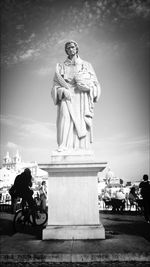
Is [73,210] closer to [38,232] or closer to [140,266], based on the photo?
[38,232]

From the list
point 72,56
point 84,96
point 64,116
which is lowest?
point 64,116

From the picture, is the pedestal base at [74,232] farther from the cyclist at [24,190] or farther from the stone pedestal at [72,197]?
the cyclist at [24,190]

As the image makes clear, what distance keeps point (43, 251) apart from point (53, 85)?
441 cm

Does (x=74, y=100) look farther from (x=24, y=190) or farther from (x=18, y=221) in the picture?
(x=18, y=221)

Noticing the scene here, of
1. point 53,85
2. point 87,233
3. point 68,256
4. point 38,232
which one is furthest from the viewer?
point 53,85

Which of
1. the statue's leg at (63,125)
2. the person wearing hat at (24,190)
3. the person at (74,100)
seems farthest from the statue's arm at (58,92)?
the person wearing hat at (24,190)

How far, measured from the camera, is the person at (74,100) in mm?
5961

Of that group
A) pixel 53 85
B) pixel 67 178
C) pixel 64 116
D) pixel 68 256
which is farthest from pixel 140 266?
pixel 53 85

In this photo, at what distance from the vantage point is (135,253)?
3865 mm

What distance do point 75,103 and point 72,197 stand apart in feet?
8.53

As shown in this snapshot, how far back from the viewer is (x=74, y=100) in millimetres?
6219

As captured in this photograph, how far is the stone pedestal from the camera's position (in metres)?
5.13

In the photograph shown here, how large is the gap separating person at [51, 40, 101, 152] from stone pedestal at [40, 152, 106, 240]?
639 millimetres

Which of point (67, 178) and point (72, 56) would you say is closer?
point (67, 178)
